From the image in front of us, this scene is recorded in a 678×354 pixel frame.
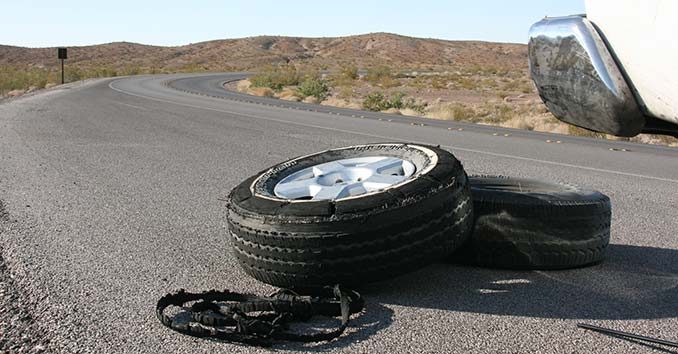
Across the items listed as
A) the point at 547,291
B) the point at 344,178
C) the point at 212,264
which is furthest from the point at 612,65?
the point at 212,264

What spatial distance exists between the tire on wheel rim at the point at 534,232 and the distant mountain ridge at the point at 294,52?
117 meters

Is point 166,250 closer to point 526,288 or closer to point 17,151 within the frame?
point 526,288

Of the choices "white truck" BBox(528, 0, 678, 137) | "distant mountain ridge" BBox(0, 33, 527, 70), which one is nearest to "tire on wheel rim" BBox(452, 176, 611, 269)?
"white truck" BBox(528, 0, 678, 137)

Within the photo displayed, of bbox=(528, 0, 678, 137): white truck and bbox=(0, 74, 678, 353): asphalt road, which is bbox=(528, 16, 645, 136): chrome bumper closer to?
bbox=(528, 0, 678, 137): white truck

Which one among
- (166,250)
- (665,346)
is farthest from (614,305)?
(166,250)

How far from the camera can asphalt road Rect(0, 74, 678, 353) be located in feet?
10.9

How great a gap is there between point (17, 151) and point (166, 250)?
6061 millimetres

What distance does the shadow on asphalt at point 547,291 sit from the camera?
12.1 ft

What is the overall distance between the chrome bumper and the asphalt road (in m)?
1.22

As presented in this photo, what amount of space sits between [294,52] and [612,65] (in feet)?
503

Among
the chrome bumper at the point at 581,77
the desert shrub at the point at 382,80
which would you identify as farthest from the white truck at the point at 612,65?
the desert shrub at the point at 382,80

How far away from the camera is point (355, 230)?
143 inches

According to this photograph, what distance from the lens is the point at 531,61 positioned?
243 cm

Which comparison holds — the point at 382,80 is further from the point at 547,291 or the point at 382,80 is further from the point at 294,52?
the point at 294,52
